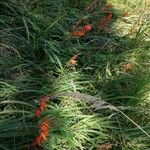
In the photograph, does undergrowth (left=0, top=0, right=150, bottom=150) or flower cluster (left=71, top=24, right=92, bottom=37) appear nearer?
undergrowth (left=0, top=0, right=150, bottom=150)

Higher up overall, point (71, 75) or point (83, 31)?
point (83, 31)

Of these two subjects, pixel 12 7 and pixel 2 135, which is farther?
pixel 12 7

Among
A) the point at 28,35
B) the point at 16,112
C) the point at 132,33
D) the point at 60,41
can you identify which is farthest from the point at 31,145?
the point at 132,33

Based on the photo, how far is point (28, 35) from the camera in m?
3.68

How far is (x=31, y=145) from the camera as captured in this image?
2492 mm

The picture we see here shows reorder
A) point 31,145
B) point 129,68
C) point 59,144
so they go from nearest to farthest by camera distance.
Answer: point 31,145
point 59,144
point 129,68

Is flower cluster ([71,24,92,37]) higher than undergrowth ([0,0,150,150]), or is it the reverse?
flower cluster ([71,24,92,37])

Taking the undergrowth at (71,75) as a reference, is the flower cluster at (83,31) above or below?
above

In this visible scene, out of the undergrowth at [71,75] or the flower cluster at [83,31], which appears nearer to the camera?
the undergrowth at [71,75]

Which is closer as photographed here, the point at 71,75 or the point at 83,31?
the point at 71,75

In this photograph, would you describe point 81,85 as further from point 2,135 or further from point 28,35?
point 2,135

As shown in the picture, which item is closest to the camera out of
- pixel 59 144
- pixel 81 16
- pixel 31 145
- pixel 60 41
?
pixel 31 145

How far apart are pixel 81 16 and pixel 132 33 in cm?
56

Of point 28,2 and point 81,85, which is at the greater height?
point 28,2
